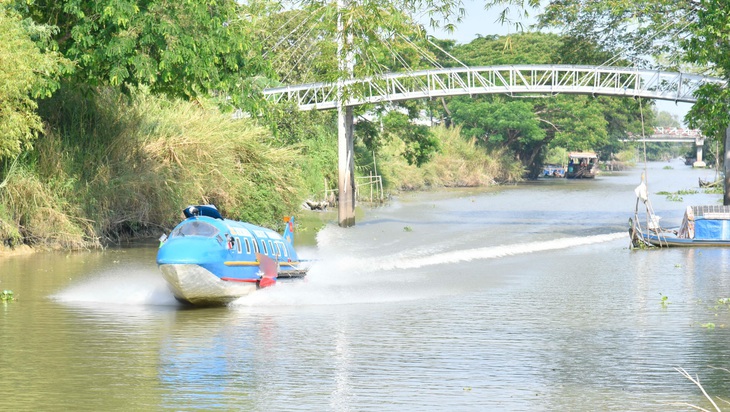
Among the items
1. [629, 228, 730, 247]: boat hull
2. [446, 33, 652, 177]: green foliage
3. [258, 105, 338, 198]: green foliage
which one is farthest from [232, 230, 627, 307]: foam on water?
[446, 33, 652, 177]: green foliage

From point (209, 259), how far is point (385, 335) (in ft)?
14.3

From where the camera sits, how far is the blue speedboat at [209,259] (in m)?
20.8

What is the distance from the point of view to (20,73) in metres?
25.2

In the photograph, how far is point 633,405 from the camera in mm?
13164

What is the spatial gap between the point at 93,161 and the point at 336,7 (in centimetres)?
1873

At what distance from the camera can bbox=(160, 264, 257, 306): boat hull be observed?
2081cm

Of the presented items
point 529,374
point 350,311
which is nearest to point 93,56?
point 350,311

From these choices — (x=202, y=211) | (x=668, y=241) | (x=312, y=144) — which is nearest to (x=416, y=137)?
(x=312, y=144)

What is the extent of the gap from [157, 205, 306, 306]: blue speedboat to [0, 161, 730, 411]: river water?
0.42 m

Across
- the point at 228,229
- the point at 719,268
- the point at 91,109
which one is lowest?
the point at 719,268

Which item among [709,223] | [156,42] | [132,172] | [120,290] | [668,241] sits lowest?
[668,241]

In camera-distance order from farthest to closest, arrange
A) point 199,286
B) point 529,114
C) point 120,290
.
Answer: point 529,114
point 120,290
point 199,286

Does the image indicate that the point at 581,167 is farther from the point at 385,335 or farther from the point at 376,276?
the point at 385,335

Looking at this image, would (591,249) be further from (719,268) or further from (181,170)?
(181,170)
